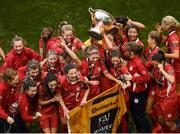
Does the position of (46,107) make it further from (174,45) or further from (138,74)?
(174,45)

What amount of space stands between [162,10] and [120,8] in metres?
1.11

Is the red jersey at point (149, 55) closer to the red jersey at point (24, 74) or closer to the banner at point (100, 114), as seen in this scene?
the banner at point (100, 114)

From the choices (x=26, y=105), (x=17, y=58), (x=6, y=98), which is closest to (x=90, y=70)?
(x=26, y=105)

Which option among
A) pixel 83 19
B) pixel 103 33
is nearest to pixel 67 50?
pixel 103 33

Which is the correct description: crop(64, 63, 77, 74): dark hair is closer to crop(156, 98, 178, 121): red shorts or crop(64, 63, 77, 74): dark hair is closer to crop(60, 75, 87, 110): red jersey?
crop(60, 75, 87, 110): red jersey

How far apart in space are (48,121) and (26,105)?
484 mm

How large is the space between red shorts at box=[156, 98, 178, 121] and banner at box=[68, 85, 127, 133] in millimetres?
591

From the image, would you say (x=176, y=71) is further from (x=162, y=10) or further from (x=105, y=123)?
(x=162, y=10)

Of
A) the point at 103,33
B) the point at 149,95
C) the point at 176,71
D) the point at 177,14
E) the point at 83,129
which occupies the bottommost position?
the point at 83,129

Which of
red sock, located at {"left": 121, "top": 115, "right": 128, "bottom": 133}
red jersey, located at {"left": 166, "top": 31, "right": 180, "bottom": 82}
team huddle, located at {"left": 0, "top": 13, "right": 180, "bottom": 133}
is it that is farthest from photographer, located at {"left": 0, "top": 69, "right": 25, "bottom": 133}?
red jersey, located at {"left": 166, "top": 31, "right": 180, "bottom": 82}

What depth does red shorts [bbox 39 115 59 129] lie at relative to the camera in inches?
286

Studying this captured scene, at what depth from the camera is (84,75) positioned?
7.42 metres

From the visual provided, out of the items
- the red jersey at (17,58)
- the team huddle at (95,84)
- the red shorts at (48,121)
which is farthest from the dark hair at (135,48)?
the red jersey at (17,58)

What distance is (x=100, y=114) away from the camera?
23.5ft
